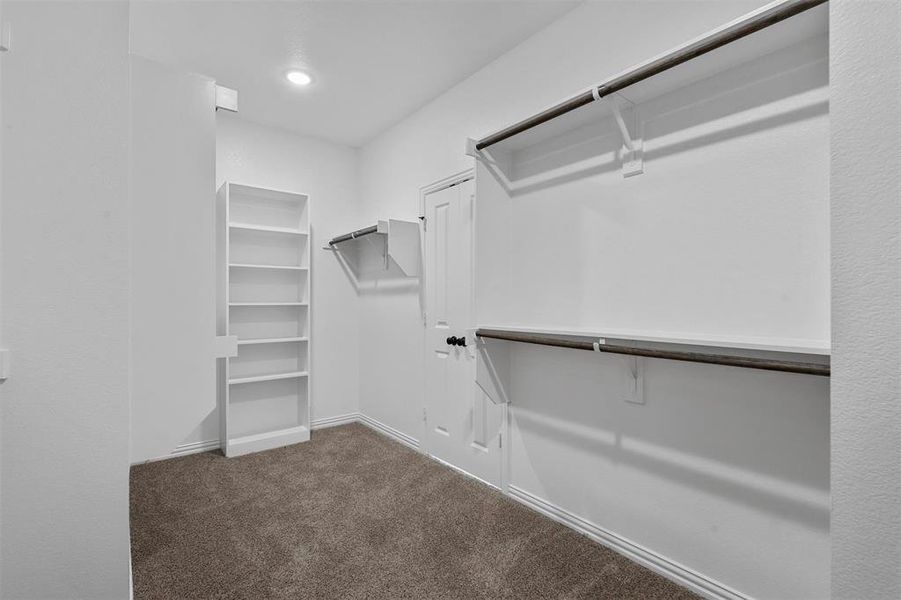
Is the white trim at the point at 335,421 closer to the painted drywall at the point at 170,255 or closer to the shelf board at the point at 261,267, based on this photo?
the shelf board at the point at 261,267

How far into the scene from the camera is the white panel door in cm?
272

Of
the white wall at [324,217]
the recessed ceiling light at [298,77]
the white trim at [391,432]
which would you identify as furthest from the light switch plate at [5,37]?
the white trim at [391,432]

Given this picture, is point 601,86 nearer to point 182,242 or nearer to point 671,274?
point 671,274

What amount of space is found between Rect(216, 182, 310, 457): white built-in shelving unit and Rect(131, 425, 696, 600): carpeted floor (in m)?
0.57

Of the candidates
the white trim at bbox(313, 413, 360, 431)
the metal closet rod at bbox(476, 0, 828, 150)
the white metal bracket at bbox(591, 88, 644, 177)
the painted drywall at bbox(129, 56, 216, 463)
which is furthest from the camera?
the white trim at bbox(313, 413, 360, 431)

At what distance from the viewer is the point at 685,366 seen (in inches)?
69.1

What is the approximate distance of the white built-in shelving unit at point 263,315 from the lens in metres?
3.31

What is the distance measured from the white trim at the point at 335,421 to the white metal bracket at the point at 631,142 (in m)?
3.22

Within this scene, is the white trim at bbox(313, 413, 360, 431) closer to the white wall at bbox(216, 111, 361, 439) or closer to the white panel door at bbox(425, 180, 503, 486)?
the white wall at bbox(216, 111, 361, 439)

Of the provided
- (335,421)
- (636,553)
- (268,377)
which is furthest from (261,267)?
(636,553)

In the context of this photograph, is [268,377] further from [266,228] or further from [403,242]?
[403,242]

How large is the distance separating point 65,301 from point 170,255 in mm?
357

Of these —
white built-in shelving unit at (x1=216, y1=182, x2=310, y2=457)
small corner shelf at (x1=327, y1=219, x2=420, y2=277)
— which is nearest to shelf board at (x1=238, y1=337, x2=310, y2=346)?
white built-in shelving unit at (x1=216, y1=182, x2=310, y2=457)

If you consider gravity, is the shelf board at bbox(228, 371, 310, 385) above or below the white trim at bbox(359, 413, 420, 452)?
above
